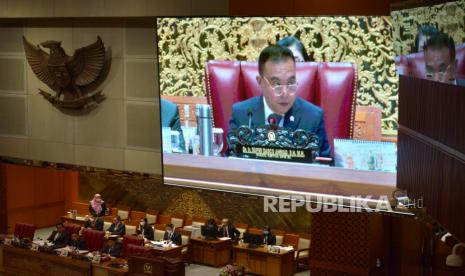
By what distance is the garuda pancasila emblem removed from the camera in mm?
14273

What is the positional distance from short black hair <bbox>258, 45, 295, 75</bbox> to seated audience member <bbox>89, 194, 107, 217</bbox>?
7.59 meters

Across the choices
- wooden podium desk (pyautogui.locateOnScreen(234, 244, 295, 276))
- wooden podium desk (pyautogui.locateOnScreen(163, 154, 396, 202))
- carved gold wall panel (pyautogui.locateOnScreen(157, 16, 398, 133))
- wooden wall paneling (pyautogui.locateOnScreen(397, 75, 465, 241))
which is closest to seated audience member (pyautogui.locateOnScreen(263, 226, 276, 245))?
wooden podium desk (pyautogui.locateOnScreen(234, 244, 295, 276))

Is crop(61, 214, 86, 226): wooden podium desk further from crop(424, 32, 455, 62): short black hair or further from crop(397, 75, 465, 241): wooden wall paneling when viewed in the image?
crop(424, 32, 455, 62): short black hair

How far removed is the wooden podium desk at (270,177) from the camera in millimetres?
11195

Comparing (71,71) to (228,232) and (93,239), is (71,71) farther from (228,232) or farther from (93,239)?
(228,232)

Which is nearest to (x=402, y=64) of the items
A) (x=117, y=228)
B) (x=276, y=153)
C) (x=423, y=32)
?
(x=423, y=32)

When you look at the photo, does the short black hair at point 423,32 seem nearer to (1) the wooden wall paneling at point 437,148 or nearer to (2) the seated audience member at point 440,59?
(2) the seated audience member at point 440,59

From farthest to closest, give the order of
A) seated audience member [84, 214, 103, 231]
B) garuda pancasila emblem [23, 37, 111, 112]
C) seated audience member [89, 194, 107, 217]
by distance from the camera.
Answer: seated audience member [89, 194, 107, 217] → seated audience member [84, 214, 103, 231] → garuda pancasila emblem [23, 37, 111, 112]

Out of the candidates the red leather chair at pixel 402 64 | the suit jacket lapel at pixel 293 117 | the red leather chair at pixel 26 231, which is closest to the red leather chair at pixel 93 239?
the red leather chair at pixel 26 231

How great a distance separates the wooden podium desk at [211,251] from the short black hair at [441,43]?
9927 millimetres

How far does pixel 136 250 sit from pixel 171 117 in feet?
8.24

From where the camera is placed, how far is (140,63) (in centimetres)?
1392

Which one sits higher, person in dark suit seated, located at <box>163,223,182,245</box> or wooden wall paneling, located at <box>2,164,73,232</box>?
wooden wall paneling, located at <box>2,164,73,232</box>

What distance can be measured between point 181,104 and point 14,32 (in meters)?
4.75
